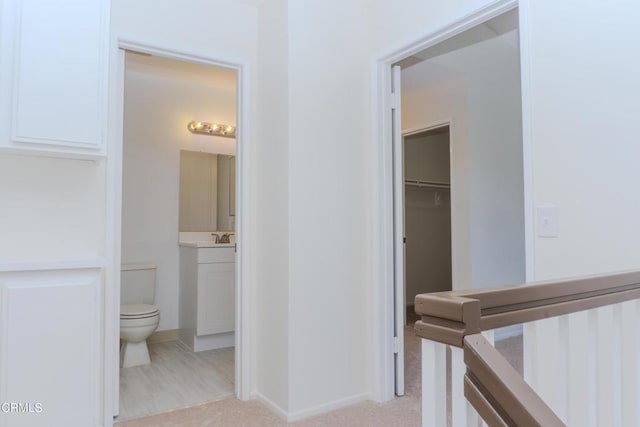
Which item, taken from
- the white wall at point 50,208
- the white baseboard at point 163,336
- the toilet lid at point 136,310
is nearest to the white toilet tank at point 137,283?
the toilet lid at point 136,310

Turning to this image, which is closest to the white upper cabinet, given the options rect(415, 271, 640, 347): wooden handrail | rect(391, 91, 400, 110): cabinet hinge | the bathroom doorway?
the bathroom doorway

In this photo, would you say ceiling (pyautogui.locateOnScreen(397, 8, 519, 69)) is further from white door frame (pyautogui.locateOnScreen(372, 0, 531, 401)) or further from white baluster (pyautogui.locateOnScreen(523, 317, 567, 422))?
white baluster (pyautogui.locateOnScreen(523, 317, 567, 422))

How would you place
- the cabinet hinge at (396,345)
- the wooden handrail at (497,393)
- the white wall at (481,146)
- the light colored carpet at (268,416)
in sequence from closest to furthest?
1. the wooden handrail at (497,393)
2. the light colored carpet at (268,416)
3. the cabinet hinge at (396,345)
4. the white wall at (481,146)

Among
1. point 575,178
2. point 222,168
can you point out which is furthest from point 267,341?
point 222,168

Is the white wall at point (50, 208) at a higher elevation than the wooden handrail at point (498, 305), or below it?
higher

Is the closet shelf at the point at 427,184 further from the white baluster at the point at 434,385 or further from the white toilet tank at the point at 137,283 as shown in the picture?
the white baluster at the point at 434,385

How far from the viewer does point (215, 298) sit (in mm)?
3584

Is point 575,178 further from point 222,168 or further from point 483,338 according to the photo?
point 222,168

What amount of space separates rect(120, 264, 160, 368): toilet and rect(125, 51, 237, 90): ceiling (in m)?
1.74

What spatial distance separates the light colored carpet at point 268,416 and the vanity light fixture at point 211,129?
100 inches

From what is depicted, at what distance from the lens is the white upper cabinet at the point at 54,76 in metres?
1.88

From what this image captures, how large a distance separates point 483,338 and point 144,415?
7.35ft

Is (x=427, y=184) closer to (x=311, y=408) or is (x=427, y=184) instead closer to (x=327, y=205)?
(x=327, y=205)

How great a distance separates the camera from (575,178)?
5.28 ft
